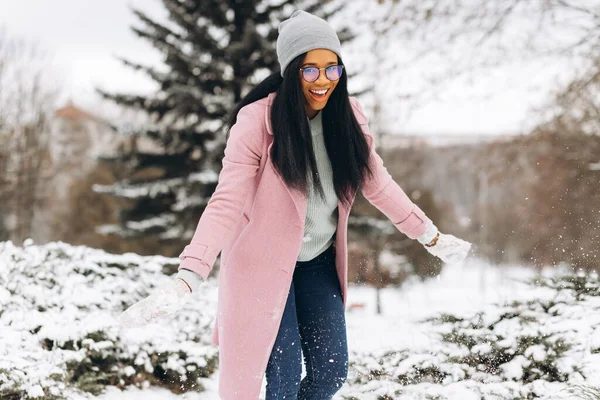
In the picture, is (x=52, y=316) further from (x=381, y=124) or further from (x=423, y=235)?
(x=381, y=124)

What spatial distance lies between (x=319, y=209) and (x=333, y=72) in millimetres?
541

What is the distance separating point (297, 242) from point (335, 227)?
0.28 meters

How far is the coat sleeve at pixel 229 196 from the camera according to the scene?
1.88 meters

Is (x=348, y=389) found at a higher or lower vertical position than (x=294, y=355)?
lower

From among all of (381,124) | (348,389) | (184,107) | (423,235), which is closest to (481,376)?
(348,389)

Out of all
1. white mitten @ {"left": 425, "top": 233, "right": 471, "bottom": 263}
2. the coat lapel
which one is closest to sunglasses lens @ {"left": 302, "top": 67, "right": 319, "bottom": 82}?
the coat lapel

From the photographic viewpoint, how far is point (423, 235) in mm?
2494

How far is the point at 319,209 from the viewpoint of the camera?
89.7 inches

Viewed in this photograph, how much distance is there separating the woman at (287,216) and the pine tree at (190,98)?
10.1 m

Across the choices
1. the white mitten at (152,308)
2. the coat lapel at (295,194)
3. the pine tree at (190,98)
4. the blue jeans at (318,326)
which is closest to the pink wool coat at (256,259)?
the coat lapel at (295,194)

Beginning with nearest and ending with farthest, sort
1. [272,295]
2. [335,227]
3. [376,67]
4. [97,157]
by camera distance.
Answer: [272,295], [335,227], [376,67], [97,157]

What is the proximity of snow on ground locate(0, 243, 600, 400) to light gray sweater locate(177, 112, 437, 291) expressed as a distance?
129cm

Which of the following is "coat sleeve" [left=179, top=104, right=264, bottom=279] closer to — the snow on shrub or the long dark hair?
the long dark hair

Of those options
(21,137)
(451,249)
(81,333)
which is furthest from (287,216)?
(21,137)
